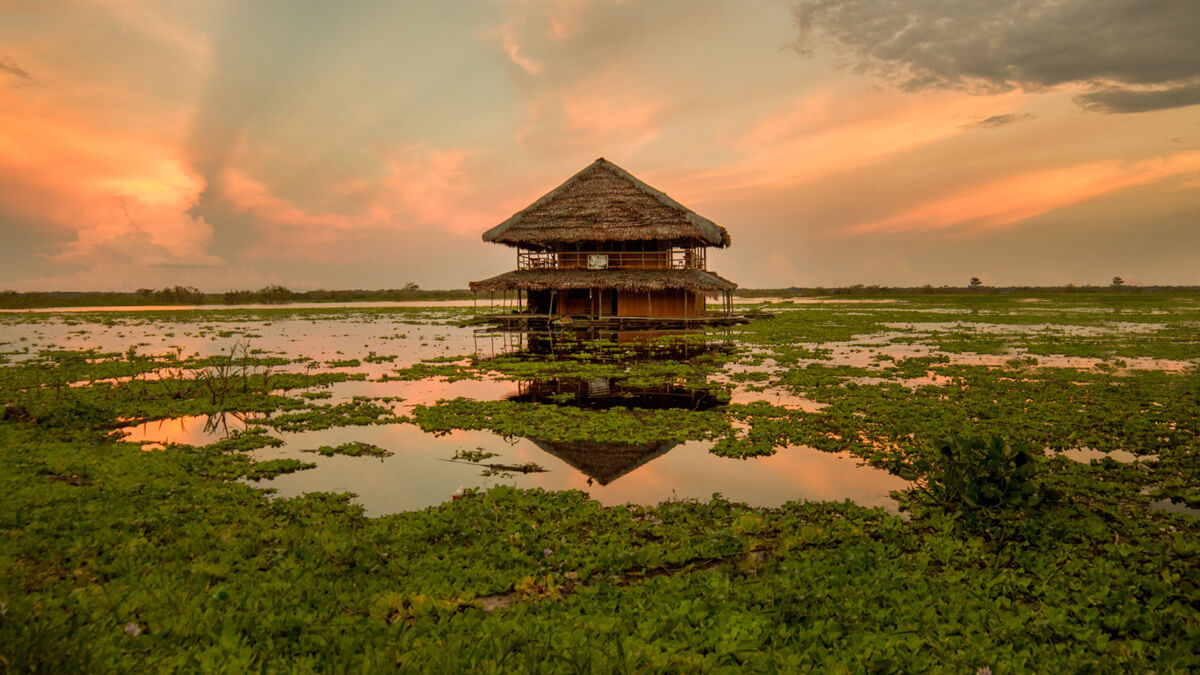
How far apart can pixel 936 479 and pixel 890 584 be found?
267 cm

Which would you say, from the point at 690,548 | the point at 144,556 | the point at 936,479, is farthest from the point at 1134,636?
the point at 144,556

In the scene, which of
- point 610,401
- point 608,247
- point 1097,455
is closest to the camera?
point 1097,455

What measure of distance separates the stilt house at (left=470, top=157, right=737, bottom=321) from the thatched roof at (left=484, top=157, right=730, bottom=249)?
70 mm

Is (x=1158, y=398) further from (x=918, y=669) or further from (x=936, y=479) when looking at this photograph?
(x=918, y=669)

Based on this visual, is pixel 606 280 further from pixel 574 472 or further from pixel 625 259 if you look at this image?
pixel 574 472

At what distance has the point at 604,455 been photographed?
9.39 metres

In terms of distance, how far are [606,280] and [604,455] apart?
92.6 ft

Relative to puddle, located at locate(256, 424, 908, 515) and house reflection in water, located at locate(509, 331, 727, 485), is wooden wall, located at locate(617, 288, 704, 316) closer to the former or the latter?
house reflection in water, located at locate(509, 331, 727, 485)

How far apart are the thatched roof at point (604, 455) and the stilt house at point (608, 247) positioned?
1076 inches

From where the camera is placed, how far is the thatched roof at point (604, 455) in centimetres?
859

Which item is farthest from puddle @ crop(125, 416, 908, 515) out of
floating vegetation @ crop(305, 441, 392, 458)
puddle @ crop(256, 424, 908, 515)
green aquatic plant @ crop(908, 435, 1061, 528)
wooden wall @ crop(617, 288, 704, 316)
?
wooden wall @ crop(617, 288, 704, 316)

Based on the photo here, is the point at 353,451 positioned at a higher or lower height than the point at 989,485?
lower

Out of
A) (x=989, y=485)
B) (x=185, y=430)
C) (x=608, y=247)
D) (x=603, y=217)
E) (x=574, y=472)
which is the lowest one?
(x=574, y=472)

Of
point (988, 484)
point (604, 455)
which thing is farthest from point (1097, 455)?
point (604, 455)
